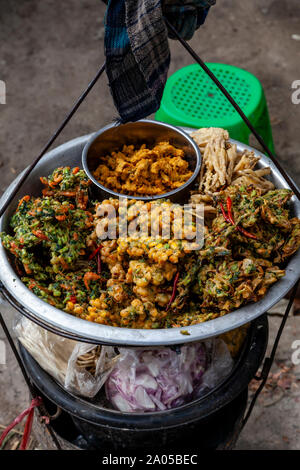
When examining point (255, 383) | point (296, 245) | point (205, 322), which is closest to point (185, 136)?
point (296, 245)

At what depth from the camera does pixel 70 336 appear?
1.54 metres

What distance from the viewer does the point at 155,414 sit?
186 centimetres

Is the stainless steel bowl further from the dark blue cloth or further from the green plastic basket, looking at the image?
the green plastic basket

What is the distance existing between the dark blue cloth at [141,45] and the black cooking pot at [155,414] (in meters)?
1.16

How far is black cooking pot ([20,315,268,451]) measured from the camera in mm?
1838

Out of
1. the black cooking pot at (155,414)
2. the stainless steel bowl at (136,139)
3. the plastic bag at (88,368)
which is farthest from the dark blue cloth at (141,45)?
the black cooking pot at (155,414)

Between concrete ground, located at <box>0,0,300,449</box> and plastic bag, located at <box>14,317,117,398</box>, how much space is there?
2.40 metres

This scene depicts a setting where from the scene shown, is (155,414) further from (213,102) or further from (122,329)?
(213,102)

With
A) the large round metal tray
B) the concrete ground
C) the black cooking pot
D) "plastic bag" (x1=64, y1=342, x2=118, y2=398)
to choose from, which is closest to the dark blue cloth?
the large round metal tray

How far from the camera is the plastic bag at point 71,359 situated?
1.85 meters

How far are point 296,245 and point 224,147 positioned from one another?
591mm

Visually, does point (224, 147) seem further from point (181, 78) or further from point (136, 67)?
point (181, 78)

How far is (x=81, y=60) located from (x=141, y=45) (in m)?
3.93

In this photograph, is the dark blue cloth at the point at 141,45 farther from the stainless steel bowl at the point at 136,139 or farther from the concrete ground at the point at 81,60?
the concrete ground at the point at 81,60
